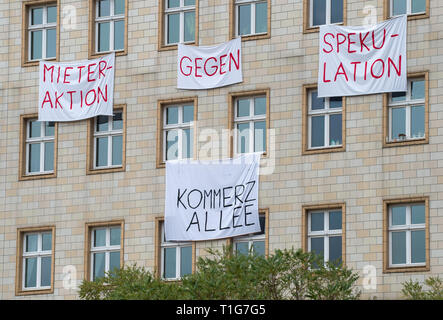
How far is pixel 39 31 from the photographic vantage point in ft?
194

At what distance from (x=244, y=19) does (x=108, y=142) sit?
6645mm

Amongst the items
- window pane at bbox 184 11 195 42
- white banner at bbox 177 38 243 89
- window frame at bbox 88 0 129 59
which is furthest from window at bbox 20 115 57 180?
window pane at bbox 184 11 195 42

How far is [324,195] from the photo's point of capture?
52031 millimetres

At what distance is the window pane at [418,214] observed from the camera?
50.7m

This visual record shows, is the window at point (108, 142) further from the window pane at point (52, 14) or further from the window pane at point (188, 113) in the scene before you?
the window pane at point (52, 14)

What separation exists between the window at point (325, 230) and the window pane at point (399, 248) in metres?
1.75

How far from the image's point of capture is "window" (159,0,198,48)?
184 ft

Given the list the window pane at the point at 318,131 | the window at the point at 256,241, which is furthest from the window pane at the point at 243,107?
the window at the point at 256,241

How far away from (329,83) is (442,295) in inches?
358

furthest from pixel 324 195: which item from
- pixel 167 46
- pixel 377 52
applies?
pixel 167 46

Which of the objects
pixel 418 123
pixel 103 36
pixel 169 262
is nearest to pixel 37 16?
pixel 103 36

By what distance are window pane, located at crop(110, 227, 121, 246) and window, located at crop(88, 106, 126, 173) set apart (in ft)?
6.91

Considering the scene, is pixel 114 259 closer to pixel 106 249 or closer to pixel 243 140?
pixel 106 249
